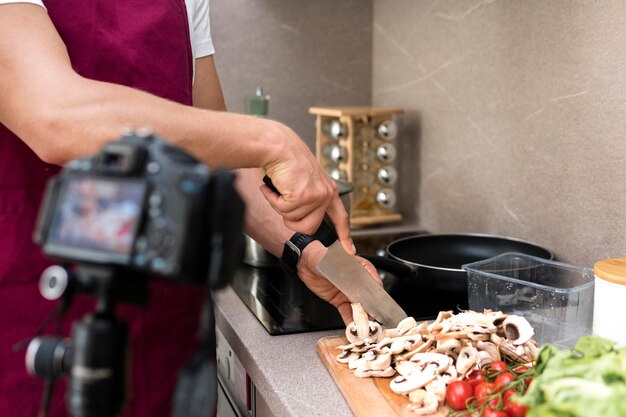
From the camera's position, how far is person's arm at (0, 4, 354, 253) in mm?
664

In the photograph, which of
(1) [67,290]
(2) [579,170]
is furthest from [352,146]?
(1) [67,290]

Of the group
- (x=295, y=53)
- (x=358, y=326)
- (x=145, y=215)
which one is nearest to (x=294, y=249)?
(x=358, y=326)

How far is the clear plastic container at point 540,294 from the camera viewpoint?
3.08 ft

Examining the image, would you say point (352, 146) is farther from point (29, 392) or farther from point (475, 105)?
point (29, 392)

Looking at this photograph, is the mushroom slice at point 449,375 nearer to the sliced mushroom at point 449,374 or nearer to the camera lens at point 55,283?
the sliced mushroom at point 449,374

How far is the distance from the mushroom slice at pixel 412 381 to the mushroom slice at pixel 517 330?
133 millimetres

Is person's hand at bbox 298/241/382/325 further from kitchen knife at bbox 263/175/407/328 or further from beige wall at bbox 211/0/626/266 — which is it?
beige wall at bbox 211/0/626/266

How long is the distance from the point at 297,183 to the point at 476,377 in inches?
12.2

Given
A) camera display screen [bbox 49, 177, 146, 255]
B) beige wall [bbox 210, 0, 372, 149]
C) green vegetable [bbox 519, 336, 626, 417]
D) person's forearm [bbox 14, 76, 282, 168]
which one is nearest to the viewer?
camera display screen [bbox 49, 177, 146, 255]

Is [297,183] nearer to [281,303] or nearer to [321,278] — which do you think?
[321,278]

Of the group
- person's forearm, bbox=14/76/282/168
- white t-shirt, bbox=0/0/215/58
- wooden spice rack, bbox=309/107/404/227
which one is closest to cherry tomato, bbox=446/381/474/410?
person's forearm, bbox=14/76/282/168

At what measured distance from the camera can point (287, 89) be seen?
1962 mm

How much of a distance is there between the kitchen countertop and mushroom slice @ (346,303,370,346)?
2.3 inches

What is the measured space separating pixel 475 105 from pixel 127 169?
1281 millimetres
